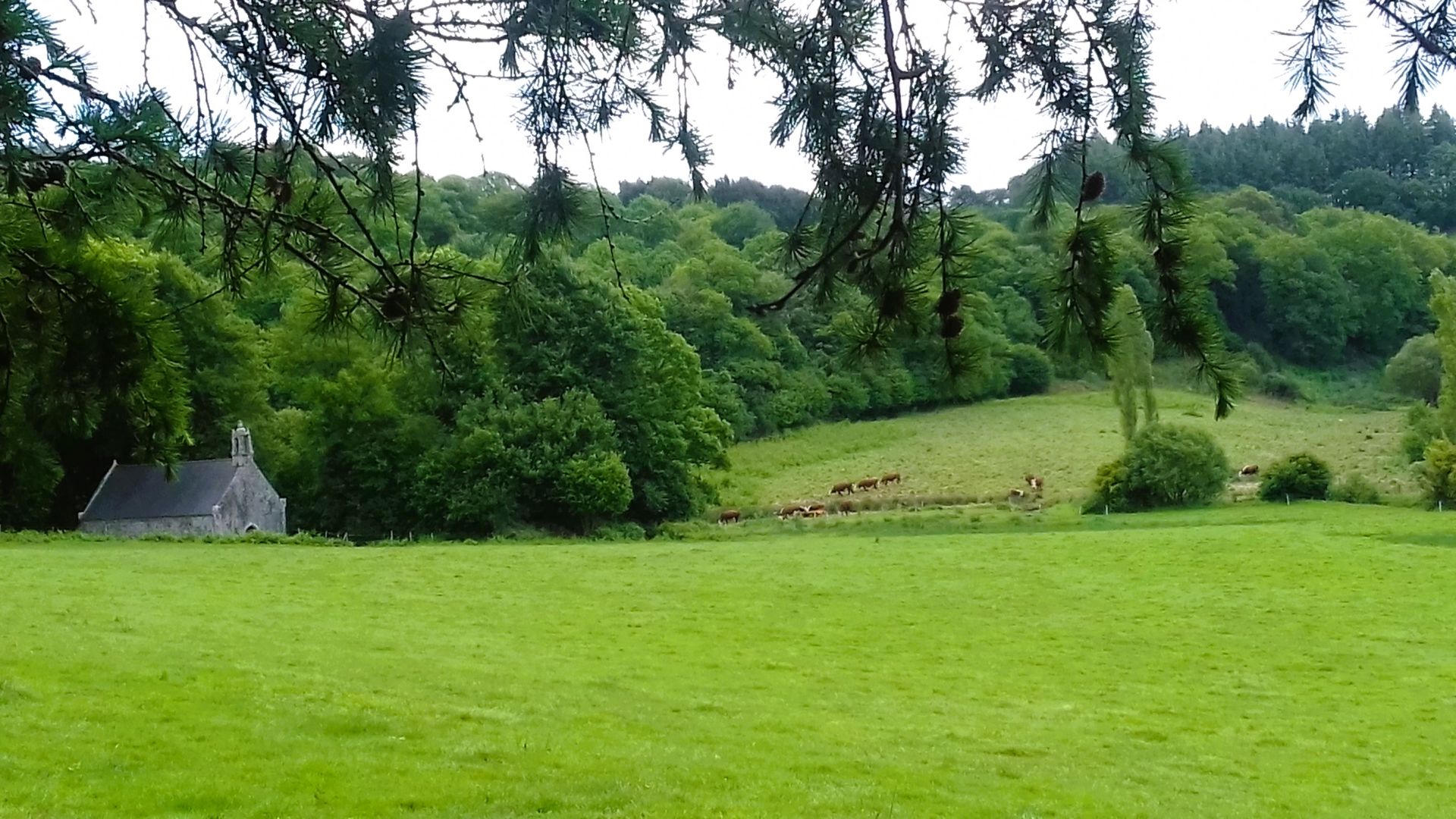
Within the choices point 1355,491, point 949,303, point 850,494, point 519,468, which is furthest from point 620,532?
point 949,303

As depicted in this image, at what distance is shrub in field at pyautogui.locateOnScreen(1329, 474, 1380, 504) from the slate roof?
32.0m

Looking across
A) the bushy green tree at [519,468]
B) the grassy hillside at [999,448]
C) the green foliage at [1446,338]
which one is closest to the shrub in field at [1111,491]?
the grassy hillside at [999,448]

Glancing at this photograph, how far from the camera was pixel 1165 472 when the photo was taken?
35.3 metres

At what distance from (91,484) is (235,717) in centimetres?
2812

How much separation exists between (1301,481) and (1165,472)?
3.92 m

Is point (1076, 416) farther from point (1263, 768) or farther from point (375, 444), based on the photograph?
point (1263, 768)

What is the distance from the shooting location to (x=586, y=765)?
9211 mm

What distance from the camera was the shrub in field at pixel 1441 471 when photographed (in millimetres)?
31578

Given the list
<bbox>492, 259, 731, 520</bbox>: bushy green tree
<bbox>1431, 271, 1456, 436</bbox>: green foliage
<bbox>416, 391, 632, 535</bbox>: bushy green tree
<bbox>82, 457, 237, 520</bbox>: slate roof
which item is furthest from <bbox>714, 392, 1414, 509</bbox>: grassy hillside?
<bbox>82, 457, 237, 520</bbox>: slate roof

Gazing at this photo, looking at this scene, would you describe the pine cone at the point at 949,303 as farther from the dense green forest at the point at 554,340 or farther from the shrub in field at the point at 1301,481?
the shrub in field at the point at 1301,481

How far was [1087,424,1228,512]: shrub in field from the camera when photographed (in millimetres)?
35250

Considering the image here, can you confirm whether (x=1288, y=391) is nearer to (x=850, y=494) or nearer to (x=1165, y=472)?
(x=1165, y=472)

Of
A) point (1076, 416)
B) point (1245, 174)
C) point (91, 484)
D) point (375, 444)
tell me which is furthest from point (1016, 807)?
point (1076, 416)

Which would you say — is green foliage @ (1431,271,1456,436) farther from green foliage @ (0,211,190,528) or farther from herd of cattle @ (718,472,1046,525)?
green foliage @ (0,211,190,528)
